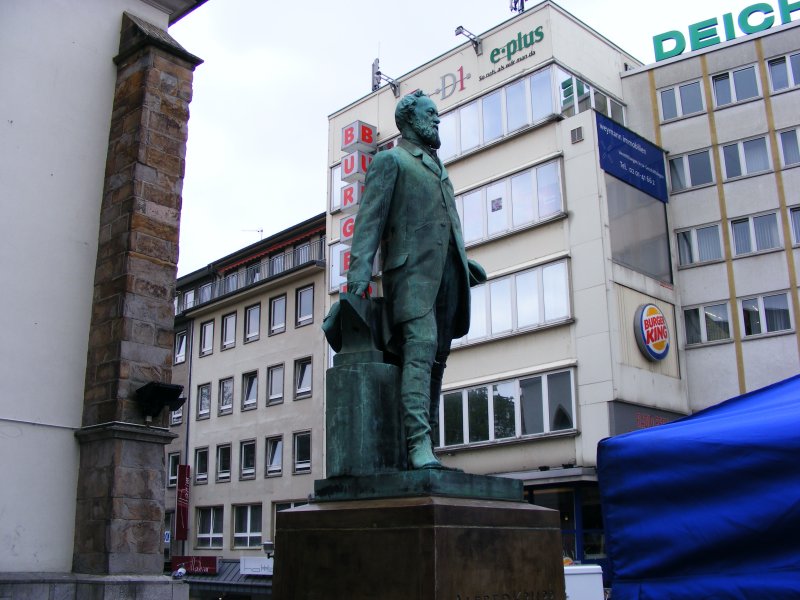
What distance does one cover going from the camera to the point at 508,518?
5.52 meters

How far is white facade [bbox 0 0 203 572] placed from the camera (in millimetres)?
12359

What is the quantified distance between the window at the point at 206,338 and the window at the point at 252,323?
2.72 m

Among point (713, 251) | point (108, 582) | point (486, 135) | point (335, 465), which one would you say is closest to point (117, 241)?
point (108, 582)

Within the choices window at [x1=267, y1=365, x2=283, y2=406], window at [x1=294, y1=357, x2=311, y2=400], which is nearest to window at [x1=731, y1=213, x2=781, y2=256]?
window at [x1=294, y1=357, x2=311, y2=400]

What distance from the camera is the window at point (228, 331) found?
141ft

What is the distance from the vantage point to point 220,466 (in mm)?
41938

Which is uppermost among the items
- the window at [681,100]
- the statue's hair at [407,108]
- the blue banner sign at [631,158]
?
the window at [681,100]

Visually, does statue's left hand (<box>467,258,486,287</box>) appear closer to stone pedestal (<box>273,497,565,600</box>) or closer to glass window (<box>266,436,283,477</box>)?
stone pedestal (<box>273,497,565,600</box>)

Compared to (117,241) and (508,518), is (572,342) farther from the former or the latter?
(508,518)

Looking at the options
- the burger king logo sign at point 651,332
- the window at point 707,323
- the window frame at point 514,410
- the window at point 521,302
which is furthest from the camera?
the window at point 707,323

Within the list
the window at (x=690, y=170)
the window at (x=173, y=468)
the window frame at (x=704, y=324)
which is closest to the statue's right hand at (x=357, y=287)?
the window frame at (x=704, y=324)

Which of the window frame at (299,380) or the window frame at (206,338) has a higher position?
the window frame at (206,338)

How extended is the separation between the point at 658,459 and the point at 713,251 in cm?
2385

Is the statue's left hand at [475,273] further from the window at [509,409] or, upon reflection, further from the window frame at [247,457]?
the window frame at [247,457]
